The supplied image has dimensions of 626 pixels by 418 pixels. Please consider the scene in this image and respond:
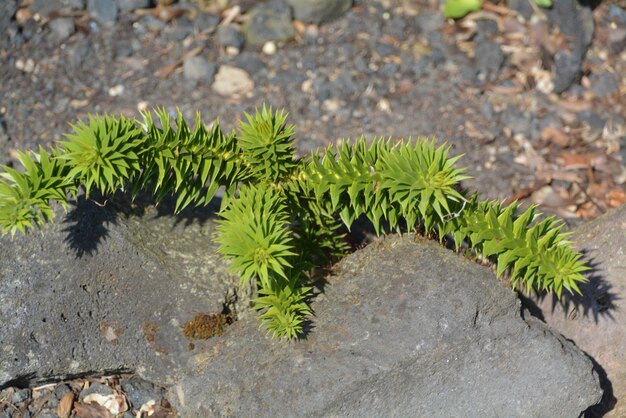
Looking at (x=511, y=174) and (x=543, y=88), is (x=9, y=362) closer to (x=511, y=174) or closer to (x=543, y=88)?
(x=511, y=174)

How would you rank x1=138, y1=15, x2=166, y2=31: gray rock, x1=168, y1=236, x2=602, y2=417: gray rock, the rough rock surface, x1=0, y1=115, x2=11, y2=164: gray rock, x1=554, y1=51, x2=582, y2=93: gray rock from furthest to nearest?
x1=138, y1=15, x2=166, y2=31: gray rock, x1=554, y1=51, x2=582, y2=93: gray rock, x1=0, y1=115, x2=11, y2=164: gray rock, the rough rock surface, x1=168, y1=236, x2=602, y2=417: gray rock

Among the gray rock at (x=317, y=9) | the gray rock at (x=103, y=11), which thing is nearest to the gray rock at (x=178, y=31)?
the gray rock at (x=103, y=11)

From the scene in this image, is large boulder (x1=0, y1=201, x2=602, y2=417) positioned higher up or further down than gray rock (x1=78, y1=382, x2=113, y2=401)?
higher up

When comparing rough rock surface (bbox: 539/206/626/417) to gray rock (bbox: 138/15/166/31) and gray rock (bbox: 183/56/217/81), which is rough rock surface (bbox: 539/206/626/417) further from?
gray rock (bbox: 138/15/166/31)

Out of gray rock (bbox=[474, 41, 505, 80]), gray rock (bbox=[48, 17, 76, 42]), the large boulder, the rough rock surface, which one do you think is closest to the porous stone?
gray rock (bbox=[48, 17, 76, 42])

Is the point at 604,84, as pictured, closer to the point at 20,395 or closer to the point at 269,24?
the point at 269,24

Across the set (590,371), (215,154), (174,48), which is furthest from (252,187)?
(174,48)

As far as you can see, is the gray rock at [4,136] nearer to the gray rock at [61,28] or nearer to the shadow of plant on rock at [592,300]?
the gray rock at [61,28]

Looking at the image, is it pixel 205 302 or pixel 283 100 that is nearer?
pixel 205 302
